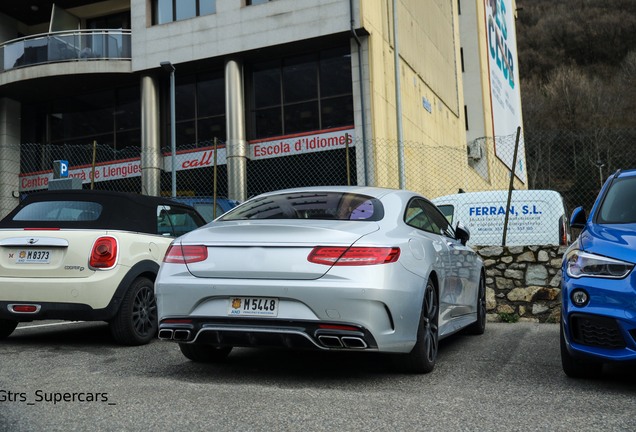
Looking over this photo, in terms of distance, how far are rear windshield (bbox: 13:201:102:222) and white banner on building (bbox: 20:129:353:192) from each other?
14.7 metres

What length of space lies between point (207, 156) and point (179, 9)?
5803 millimetres

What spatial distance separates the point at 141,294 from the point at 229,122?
17871mm

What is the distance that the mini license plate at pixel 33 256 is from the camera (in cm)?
600

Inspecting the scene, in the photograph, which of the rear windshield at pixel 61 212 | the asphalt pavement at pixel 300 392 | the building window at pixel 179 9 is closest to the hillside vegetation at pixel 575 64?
the building window at pixel 179 9

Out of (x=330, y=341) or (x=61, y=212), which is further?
(x=61, y=212)

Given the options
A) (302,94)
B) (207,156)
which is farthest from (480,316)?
(207,156)

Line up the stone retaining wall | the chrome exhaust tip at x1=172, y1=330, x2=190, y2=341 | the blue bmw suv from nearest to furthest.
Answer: the blue bmw suv < the chrome exhaust tip at x1=172, y1=330, x2=190, y2=341 < the stone retaining wall

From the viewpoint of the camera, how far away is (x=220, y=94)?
24969 mm

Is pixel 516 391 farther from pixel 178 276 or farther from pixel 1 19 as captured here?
pixel 1 19

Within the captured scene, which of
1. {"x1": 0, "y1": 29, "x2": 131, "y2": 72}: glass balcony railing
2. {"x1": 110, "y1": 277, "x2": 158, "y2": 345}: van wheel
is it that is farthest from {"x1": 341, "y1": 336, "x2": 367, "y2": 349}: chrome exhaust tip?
{"x1": 0, "y1": 29, "x2": 131, "y2": 72}: glass balcony railing

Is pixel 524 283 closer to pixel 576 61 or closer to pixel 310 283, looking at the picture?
pixel 310 283

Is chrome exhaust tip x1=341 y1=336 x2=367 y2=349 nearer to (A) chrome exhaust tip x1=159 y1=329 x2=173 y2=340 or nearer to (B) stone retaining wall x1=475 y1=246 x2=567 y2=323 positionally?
(A) chrome exhaust tip x1=159 y1=329 x2=173 y2=340

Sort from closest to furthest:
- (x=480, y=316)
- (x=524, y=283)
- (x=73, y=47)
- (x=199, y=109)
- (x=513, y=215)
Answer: (x=480, y=316) → (x=524, y=283) → (x=513, y=215) → (x=199, y=109) → (x=73, y=47)

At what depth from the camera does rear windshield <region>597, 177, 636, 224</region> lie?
15.8ft
